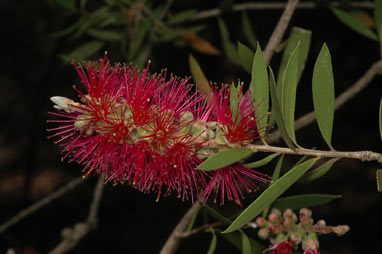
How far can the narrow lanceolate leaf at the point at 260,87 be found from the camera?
4.50ft

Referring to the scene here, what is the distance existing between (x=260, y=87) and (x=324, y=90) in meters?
0.20

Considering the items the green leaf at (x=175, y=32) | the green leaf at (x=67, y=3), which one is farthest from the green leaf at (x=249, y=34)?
the green leaf at (x=67, y=3)

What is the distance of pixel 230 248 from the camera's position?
294cm

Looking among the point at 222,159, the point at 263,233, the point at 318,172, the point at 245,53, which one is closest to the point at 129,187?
the point at 245,53

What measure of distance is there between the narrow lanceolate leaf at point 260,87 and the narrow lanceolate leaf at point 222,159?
187mm

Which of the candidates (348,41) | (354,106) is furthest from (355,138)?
(348,41)

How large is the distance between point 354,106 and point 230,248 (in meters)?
1.79

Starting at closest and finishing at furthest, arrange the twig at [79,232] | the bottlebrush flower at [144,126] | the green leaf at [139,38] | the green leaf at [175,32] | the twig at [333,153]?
the twig at [333,153] < the bottlebrush flower at [144,126] < the green leaf at [139,38] < the green leaf at [175,32] < the twig at [79,232]

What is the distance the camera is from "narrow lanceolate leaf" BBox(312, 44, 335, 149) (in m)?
1.34

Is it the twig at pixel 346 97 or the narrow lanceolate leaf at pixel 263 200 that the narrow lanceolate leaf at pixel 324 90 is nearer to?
the narrow lanceolate leaf at pixel 263 200

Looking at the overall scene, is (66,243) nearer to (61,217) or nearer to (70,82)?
(61,217)

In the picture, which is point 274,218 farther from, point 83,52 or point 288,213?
point 83,52

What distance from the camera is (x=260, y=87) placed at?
1.41 meters

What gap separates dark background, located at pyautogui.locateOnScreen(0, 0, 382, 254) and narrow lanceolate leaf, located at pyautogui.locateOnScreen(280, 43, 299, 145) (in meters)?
2.12
